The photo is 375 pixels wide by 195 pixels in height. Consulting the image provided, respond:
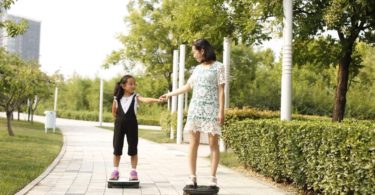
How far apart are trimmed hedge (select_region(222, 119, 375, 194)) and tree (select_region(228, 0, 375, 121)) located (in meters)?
3.11

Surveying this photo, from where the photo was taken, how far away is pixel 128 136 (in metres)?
7.54

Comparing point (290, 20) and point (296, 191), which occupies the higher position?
point (290, 20)

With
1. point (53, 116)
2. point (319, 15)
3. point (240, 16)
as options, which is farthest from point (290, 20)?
point (53, 116)

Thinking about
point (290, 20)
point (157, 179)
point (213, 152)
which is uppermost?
A: point (290, 20)

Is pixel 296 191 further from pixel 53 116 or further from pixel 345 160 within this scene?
pixel 53 116

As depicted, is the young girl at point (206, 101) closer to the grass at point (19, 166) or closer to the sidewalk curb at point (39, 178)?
the sidewalk curb at point (39, 178)

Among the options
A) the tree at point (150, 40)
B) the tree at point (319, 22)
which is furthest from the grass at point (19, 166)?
the tree at point (150, 40)

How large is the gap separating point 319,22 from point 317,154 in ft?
19.9

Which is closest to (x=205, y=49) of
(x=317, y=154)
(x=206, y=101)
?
(x=206, y=101)

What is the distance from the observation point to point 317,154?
646cm

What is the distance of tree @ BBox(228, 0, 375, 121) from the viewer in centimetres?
1134

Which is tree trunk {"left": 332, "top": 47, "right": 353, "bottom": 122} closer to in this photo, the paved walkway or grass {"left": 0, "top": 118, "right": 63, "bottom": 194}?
the paved walkway

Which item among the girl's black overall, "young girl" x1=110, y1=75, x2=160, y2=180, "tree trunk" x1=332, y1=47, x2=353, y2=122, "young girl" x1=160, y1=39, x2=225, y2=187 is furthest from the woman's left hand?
"tree trunk" x1=332, y1=47, x2=353, y2=122

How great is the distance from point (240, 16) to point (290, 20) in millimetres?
3032
